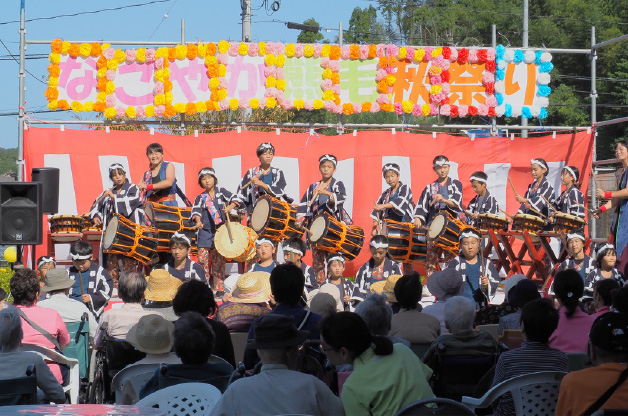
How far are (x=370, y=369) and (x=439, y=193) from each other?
7.15m

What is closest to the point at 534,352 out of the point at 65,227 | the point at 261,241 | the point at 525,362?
the point at 525,362

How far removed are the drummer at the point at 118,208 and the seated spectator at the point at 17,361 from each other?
5686 millimetres

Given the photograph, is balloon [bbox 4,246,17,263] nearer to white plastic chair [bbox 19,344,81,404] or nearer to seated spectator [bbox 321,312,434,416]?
white plastic chair [bbox 19,344,81,404]

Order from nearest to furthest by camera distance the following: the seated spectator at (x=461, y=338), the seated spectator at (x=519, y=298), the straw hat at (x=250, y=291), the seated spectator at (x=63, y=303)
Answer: the seated spectator at (x=461, y=338), the seated spectator at (x=519, y=298), the seated spectator at (x=63, y=303), the straw hat at (x=250, y=291)

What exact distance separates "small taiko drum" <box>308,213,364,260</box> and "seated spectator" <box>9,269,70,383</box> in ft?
15.5

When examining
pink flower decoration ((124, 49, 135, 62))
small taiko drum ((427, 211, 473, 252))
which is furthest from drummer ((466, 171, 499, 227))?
pink flower decoration ((124, 49, 135, 62))

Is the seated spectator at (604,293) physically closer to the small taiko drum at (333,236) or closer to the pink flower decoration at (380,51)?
the small taiko drum at (333,236)

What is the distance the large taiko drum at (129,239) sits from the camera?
9164mm

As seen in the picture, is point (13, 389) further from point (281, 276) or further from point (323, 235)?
point (323, 235)

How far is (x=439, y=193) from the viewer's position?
10.1 m

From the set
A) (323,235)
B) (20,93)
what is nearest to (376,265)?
(323,235)

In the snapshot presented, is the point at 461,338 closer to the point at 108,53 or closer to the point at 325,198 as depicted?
the point at 325,198

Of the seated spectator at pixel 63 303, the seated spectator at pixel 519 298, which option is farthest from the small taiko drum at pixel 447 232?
the seated spectator at pixel 63 303

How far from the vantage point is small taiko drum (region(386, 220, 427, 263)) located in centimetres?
960
